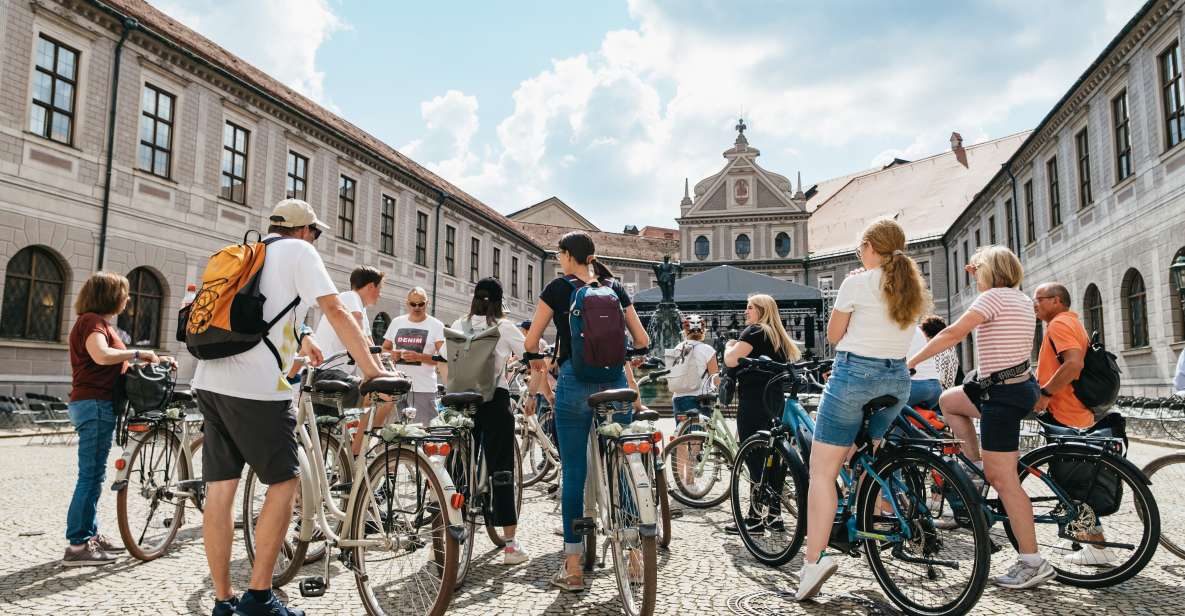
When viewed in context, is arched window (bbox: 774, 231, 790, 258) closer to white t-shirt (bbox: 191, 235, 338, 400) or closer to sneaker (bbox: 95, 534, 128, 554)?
sneaker (bbox: 95, 534, 128, 554)

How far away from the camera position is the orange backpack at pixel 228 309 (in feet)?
9.23

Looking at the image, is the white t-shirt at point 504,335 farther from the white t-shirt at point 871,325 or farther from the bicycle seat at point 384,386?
the white t-shirt at point 871,325

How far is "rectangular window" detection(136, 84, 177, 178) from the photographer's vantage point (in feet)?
57.8

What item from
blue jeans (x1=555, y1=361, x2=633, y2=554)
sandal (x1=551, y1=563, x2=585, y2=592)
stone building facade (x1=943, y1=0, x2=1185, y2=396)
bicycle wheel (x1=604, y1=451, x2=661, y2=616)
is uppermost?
stone building facade (x1=943, y1=0, x2=1185, y2=396)

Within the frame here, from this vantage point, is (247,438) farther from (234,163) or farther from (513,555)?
(234,163)

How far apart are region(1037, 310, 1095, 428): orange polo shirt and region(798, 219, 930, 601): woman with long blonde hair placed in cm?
126

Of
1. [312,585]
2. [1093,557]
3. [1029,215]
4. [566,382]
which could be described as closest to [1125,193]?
[1029,215]

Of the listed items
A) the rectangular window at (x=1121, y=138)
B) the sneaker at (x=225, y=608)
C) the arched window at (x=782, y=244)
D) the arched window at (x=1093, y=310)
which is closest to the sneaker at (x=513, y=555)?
the sneaker at (x=225, y=608)

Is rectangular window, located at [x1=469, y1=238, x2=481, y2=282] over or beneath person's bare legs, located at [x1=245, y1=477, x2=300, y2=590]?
over

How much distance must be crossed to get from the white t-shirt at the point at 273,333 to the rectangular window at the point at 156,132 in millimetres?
17544

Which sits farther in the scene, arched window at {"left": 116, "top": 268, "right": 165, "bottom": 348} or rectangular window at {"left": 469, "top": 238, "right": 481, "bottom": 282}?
rectangular window at {"left": 469, "top": 238, "right": 481, "bottom": 282}

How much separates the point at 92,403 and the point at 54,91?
14.9 m

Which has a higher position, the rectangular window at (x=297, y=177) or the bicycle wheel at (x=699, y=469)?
the rectangular window at (x=297, y=177)

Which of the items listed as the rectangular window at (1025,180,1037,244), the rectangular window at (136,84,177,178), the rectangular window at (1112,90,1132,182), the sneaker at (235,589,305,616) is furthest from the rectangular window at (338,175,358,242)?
the rectangular window at (1025,180,1037,244)
